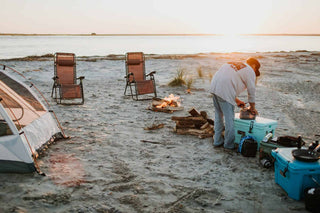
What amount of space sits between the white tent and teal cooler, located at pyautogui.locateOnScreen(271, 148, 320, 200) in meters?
3.13

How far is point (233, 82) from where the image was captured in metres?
4.59

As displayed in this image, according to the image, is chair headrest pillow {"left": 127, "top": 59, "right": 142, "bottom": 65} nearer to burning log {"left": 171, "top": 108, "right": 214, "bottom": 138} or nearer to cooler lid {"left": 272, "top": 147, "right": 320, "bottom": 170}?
burning log {"left": 171, "top": 108, "right": 214, "bottom": 138}

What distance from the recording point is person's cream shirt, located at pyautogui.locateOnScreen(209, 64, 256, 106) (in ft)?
14.9

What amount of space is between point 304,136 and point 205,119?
1894 mm

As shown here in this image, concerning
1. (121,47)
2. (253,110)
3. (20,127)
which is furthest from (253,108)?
(121,47)

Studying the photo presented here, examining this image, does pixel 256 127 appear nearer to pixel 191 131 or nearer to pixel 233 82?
pixel 233 82

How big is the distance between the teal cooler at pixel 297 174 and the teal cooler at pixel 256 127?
3.75 feet

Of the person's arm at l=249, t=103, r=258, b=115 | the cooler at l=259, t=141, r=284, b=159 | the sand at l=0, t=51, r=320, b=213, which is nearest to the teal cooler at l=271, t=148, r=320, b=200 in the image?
the sand at l=0, t=51, r=320, b=213

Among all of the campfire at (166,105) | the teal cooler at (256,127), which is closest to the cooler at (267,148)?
the teal cooler at (256,127)

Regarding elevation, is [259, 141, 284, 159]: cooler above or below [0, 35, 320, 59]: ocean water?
below

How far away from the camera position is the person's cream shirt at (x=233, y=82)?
4531 mm

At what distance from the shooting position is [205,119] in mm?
6020

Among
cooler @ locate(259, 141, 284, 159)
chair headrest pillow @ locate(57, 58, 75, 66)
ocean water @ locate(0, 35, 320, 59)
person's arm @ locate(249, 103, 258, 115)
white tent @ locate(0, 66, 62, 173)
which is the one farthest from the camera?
ocean water @ locate(0, 35, 320, 59)

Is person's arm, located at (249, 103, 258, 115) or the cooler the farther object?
person's arm, located at (249, 103, 258, 115)
